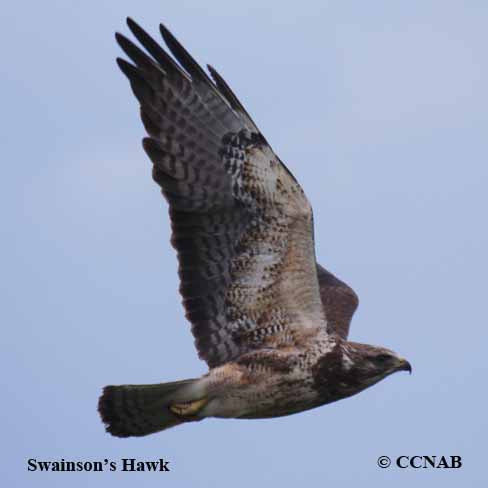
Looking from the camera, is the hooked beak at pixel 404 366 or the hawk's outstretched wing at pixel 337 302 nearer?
the hooked beak at pixel 404 366

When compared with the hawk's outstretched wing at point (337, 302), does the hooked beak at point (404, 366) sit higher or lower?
lower

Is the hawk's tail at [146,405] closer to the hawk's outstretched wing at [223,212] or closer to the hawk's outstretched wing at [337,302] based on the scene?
the hawk's outstretched wing at [223,212]

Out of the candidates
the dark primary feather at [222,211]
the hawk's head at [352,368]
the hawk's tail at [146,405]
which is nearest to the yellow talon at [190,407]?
the hawk's tail at [146,405]

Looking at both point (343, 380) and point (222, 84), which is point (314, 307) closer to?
point (343, 380)

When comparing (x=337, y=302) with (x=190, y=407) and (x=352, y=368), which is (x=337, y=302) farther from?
(x=190, y=407)

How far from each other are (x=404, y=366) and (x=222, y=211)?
2.00m

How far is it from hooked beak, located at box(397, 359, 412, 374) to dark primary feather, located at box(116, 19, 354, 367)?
0.73 m

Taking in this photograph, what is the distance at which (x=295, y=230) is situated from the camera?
11.3m

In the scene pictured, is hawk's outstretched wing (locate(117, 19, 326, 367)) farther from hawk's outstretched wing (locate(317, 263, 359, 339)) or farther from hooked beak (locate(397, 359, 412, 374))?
hawk's outstretched wing (locate(317, 263, 359, 339))

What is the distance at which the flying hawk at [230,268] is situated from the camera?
1141cm

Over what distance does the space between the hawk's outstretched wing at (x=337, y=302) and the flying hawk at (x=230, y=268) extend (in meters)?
0.90

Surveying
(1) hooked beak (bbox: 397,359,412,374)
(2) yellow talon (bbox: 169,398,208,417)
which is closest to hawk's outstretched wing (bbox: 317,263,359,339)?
(1) hooked beak (bbox: 397,359,412,374)

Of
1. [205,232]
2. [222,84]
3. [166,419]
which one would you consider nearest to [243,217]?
[205,232]

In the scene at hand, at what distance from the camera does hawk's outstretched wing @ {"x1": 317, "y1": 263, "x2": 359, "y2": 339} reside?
12883 millimetres
